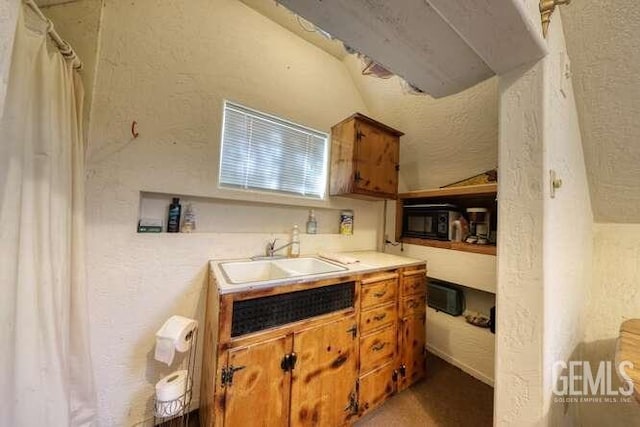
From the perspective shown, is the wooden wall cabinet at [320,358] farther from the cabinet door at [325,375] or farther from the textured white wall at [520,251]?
the textured white wall at [520,251]

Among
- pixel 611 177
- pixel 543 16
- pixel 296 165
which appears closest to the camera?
pixel 543 16

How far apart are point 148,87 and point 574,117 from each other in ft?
7.42

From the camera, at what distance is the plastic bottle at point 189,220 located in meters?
1.43

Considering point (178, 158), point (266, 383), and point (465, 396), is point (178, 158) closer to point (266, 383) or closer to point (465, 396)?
point (266, 383)

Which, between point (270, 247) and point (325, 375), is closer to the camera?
point (325, 375)

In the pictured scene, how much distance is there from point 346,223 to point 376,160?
63 centimetres

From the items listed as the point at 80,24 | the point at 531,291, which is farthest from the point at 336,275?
the point at 80,24

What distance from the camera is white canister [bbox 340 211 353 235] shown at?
84.0 inches

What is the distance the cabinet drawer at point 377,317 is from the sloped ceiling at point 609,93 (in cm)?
135

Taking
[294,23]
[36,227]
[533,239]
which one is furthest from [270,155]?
[533,239]

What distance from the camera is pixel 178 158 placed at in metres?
1.40

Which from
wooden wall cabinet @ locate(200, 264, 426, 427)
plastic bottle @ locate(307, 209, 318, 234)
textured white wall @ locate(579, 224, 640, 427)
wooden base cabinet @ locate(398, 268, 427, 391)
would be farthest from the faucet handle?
textured white wall @ locate(579, 224, 640, 427)

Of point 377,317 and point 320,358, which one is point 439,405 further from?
point 320,358

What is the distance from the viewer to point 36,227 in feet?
2.79
